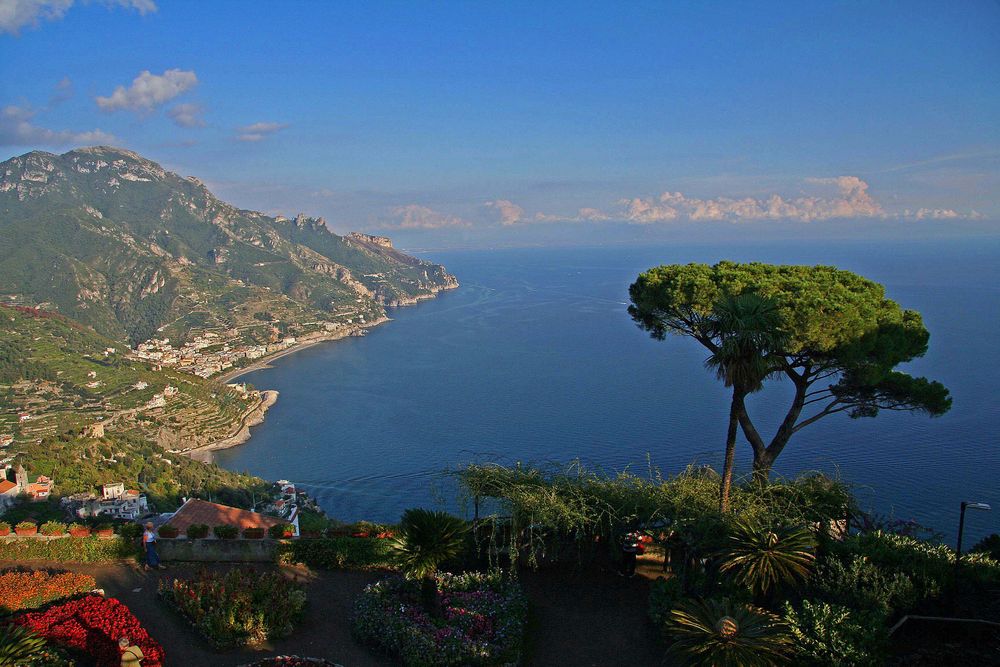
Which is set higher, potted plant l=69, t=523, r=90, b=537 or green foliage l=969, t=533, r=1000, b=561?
green foliage l=969, t=533, r=1000, b=561

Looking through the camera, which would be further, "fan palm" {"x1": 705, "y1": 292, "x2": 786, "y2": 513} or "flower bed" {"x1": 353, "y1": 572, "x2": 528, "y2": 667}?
"fan palm" {"x1": 705, "y1": 292, "x2": 786, "y2": 513}

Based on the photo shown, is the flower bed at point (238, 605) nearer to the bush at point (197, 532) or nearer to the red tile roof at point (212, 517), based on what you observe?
the bush at point (197, 532)

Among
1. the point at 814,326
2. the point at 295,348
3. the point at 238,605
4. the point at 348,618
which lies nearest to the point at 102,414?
the point at 295,348

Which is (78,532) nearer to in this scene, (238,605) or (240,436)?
(238,605)

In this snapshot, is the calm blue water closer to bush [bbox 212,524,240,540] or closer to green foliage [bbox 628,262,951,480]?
green foliage [bbox 628,262,951,480]

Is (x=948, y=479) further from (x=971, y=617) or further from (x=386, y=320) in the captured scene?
(x=386, y=320)

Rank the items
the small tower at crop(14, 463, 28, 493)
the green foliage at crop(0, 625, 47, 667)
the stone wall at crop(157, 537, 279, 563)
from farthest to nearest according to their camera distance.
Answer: the small tower at crop(14, 463, 28, 493) < the stone wall at crop(157, 537, 279, 563) < the green foliage at crop(0, 625, 47, 667)

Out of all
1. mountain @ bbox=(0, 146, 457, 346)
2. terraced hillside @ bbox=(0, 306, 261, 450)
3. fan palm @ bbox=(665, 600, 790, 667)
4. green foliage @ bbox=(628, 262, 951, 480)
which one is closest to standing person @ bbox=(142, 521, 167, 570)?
fan palm @ bbox=(665, 600, 790, 667)

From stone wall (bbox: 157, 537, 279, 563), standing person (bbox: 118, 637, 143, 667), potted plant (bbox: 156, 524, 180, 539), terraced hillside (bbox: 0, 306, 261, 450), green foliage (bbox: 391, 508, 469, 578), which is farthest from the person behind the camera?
terraced hillside (bbox: 0, 306, 261, 450)
